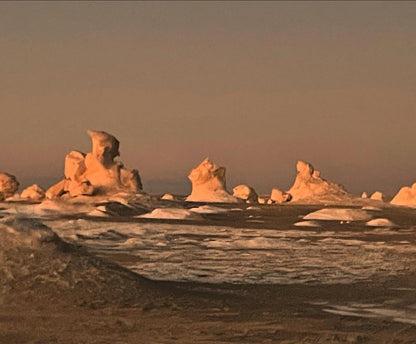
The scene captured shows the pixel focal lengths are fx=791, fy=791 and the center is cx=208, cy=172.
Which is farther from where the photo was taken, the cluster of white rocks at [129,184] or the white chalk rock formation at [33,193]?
the white chalk rock formation at [33,193]

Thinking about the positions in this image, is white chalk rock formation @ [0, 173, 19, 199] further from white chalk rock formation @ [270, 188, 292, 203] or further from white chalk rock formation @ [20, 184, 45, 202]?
white chalk rock formation @ [270, 188, 292, 203]

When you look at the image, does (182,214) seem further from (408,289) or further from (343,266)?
(408,289)

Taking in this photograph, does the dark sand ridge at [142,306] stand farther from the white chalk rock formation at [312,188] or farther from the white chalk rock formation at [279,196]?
the white chalk rock formation at [279,196]

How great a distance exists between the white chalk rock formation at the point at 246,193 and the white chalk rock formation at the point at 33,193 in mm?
20074

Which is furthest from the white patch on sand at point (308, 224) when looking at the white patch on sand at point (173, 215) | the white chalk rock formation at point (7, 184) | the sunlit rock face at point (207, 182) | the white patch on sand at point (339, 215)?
the white chalk rock formation at point (7, 184)

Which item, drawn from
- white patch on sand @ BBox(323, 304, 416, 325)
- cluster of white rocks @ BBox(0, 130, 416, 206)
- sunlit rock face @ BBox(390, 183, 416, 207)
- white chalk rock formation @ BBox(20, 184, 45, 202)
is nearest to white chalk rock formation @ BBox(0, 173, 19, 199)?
cluster of white rocks @ BBox(0, 130, 416, 206)

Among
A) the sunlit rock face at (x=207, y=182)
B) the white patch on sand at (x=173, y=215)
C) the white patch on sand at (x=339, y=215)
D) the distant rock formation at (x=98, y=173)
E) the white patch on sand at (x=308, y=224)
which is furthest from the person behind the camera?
the sunlit rock face at (x=207, y=182)

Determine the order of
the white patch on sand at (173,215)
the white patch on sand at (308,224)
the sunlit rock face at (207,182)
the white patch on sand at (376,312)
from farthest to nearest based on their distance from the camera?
the sunlit rock face at (207,182) → the white patch on sand at (173,215) → the white patch on sand at (308,224) → the white patch on sand at (376,312)

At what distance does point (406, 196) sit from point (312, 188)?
9.47 m

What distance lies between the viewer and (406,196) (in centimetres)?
7831

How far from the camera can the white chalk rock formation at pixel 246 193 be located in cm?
8419

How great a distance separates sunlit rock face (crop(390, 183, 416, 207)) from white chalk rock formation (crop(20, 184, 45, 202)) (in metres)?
35.1

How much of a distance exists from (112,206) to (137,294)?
36.5 metres

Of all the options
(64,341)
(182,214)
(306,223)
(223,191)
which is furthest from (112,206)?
(64,341)
